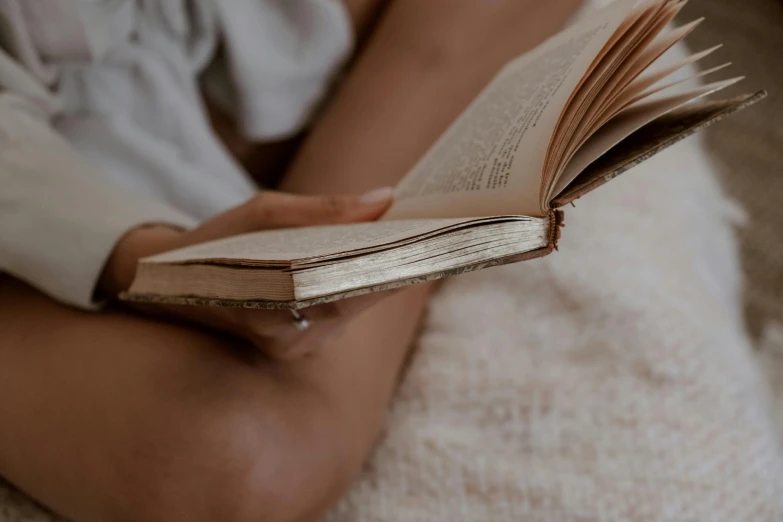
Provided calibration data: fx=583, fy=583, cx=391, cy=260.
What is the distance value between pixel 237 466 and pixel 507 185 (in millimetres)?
273

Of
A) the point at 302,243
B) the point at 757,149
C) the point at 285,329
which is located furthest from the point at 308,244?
the point at 757,149

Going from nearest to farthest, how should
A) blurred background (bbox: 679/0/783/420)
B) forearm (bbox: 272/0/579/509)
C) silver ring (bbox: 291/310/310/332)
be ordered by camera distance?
silver ring (bbox: 291/310/310/332), forearm (bbox: 272/0/579/509), blurred background (bbox: 679/0/783/420)

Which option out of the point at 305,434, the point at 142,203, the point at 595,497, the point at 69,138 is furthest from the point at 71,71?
the point at 595,497

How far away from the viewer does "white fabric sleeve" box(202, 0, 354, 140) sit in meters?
0.66

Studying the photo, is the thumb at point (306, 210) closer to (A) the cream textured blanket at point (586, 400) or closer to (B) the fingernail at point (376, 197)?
(B) the fingernail at point (376, 197)

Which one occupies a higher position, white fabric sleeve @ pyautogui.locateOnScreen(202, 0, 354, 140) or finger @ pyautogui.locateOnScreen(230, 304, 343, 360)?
white fabric sleeve @ pyautogui.locateOnScreen(202, 0, 354, 140)

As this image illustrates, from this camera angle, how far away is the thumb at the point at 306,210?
0.40m

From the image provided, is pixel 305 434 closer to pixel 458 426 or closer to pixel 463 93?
pixel 458 426

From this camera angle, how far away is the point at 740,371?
1.82ft

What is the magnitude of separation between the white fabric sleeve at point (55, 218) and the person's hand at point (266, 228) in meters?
0.02

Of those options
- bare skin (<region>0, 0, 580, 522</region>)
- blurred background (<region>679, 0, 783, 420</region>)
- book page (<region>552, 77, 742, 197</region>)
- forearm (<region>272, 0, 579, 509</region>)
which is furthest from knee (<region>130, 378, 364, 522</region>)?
blurred background (<region>679, 0, 783, 420</region>)

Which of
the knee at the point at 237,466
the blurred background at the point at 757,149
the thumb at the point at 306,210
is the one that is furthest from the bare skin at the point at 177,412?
the blurred background at the point at 757,149

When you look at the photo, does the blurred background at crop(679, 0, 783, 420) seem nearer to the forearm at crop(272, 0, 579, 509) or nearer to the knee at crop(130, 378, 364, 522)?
the forearm at crop(272, 0, 579, 509)

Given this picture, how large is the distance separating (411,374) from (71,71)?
473 mm
